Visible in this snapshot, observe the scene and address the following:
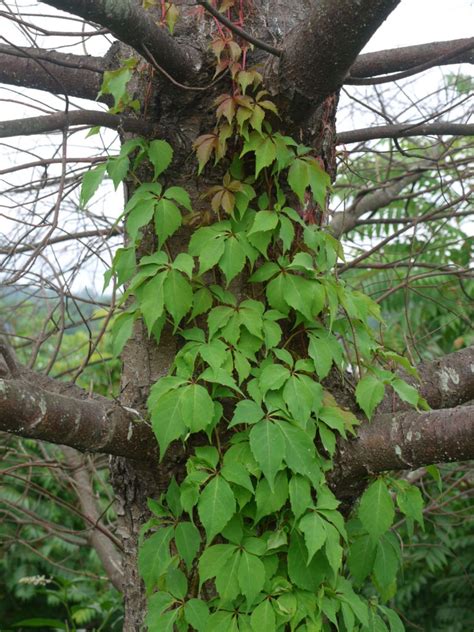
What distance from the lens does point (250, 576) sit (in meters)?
1.71

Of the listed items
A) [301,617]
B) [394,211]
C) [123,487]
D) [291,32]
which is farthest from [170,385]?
[394,211]

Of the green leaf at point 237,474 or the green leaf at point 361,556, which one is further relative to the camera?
the green leaf at point 361,556

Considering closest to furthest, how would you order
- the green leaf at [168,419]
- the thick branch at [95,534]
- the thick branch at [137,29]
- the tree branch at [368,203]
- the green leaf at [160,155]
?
the thick branch at [137,29], the green leaf at [168,419], the green leaf at [160,155], the thick branch at [95,534], the tree branch at [368,203]

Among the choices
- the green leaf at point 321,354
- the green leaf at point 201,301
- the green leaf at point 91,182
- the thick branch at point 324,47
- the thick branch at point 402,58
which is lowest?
the green leaf at point 321,354

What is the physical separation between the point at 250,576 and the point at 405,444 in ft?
1.60

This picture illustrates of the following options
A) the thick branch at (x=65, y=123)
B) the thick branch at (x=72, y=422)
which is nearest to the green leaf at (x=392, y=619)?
the thick branch at (x=72, y=422)

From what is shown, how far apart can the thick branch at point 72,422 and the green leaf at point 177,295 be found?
28 centimetres

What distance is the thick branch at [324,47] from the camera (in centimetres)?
163

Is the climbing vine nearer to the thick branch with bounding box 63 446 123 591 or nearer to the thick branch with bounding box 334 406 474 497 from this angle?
the thick branch with bounding box 334 406 474 497

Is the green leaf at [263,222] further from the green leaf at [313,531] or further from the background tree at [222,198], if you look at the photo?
the green leaf at [313,531]

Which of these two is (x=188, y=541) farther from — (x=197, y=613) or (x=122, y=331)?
(x=122, y=331)

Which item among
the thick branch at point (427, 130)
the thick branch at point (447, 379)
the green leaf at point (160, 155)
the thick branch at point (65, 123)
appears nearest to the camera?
the thick branch at point (65, 123)

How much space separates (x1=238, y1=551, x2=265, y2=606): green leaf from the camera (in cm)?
170

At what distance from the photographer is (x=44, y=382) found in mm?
2098
